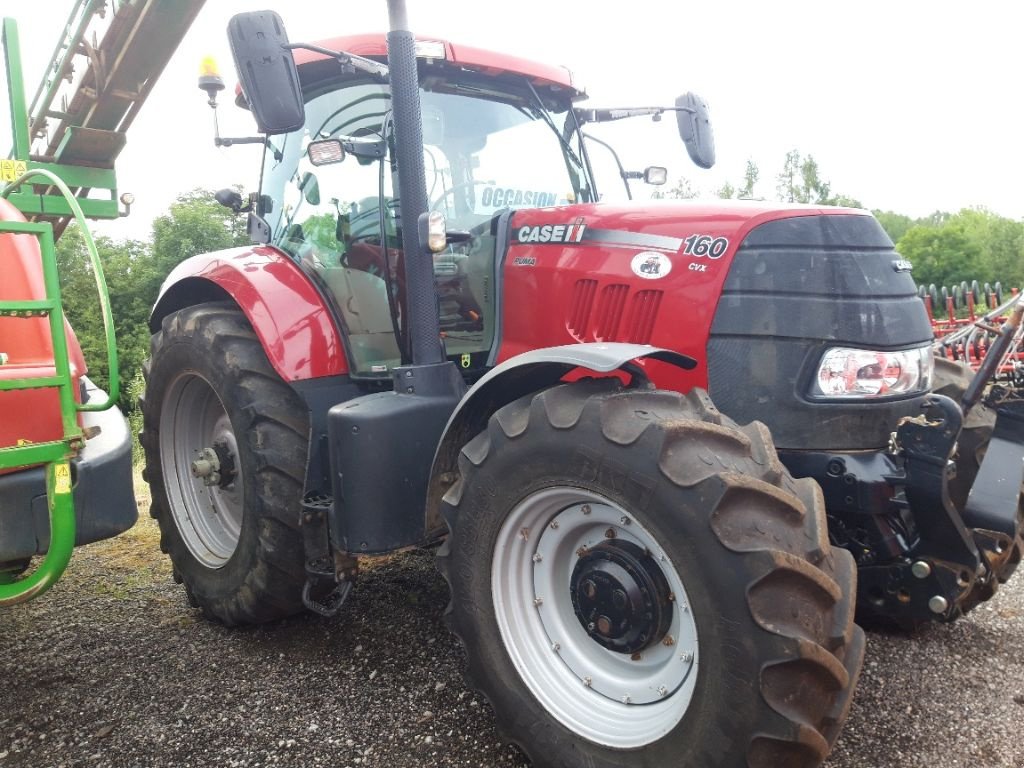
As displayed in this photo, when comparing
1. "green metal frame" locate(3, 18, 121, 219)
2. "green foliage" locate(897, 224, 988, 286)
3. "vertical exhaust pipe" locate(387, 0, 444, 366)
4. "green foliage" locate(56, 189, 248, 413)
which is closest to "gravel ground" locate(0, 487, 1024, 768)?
"vertical exhaust pipe" locate(387, 0, 444, 366)

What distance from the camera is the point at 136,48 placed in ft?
17.5

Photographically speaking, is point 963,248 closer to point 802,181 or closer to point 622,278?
point 802,181

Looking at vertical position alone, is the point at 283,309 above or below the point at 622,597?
above

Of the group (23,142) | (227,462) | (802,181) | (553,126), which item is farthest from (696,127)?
(802,181)

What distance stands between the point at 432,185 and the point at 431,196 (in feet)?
0.15

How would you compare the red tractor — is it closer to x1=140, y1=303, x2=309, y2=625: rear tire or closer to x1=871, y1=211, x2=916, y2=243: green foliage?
x1=140, y1=303, x2=309, y2=625: rear tire

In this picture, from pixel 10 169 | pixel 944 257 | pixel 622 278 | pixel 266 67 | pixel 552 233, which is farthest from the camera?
pixel 944 257

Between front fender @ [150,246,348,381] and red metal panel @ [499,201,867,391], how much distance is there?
719 millimetres

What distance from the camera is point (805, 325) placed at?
2373 mm

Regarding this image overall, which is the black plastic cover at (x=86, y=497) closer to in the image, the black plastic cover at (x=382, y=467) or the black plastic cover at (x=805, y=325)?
the black plastic cover at (x=382, y=467)

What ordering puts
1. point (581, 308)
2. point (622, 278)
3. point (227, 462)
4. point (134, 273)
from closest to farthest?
point (622, 278), point (581, 308), point (227, 462), point (134, 273)

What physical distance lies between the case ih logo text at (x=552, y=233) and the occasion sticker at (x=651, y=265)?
258mm

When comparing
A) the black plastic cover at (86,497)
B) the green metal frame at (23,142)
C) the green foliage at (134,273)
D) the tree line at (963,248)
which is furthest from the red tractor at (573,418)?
the tree line at (963,248)

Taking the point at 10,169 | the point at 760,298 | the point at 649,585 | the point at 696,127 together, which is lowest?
the point at 649,585
